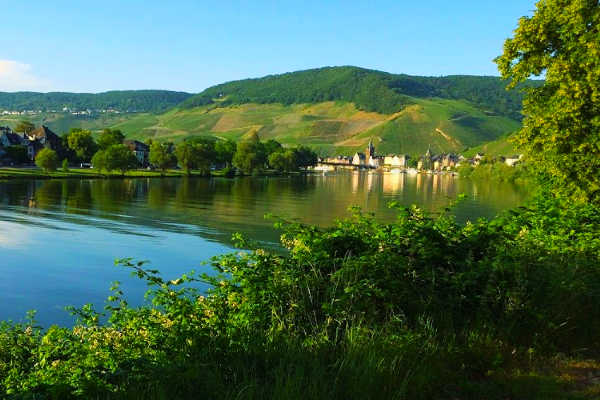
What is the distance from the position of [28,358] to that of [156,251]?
2295 cm

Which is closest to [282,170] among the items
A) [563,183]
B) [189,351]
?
[563,183]

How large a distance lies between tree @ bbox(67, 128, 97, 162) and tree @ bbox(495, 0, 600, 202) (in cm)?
13694

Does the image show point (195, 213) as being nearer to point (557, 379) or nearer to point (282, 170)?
point (557, 379)

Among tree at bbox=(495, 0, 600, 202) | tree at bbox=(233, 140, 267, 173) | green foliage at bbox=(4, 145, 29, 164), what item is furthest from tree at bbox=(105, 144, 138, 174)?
tree at bbox=(495, 0, 600, 202)

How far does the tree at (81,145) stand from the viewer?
139125 mm

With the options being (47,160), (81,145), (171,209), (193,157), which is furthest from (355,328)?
(81,145)

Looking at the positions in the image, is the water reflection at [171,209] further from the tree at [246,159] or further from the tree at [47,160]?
the tree at [246,159]

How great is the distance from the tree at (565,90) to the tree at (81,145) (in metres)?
137

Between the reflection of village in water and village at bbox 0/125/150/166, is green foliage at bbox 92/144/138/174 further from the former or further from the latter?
the reflection of village in water

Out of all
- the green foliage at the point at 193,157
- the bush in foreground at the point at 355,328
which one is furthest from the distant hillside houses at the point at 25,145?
the bush in foreground at the point at 355,328

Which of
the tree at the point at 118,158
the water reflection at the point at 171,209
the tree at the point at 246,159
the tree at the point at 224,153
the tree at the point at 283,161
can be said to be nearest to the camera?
the water reflection at the point at 171,209

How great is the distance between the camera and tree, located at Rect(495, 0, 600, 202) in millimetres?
17938

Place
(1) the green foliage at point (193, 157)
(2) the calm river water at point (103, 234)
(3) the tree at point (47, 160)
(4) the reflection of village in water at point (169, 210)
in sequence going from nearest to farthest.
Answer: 1. (2) the calm river water at point (103, 234)
2. (4) the reflection of village in water at point (169, 210)
3. (3) the tree at point (47, 160)
4. (1) the green foliage at point (193, 157)

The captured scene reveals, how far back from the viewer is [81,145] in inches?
5517
